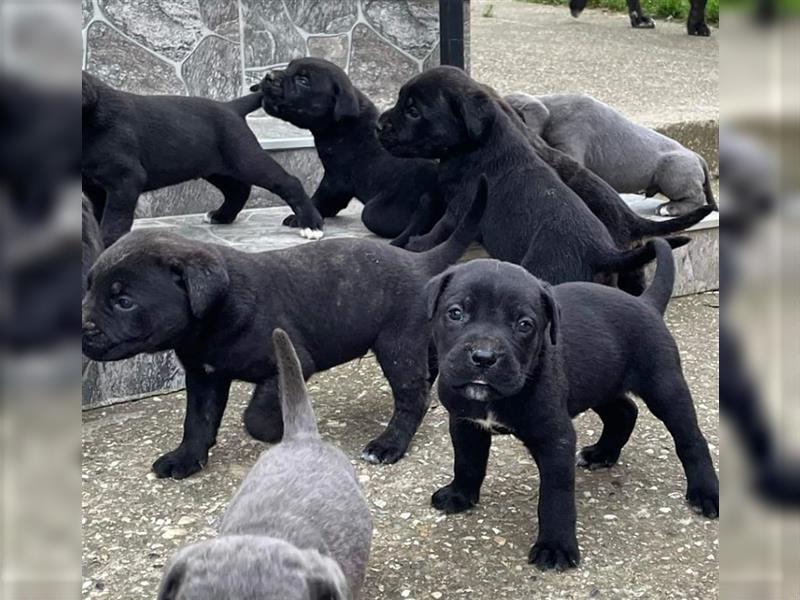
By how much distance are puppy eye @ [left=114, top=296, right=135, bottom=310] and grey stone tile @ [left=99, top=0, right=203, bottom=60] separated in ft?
13.8

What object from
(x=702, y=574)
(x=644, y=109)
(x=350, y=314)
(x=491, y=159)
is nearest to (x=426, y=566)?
(x=702, y=574)

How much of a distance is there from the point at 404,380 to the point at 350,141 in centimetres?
226

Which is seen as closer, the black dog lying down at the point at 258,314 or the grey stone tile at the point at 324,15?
the black dog lying down at the point at 258,314

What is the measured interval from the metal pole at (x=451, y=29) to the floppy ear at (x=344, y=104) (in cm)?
160

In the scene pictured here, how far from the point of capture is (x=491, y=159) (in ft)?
17.5

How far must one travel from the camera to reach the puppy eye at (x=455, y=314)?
3338mm

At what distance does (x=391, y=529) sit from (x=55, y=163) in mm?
3304

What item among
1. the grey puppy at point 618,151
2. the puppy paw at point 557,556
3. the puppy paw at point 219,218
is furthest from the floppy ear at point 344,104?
the puppy paw at point 557,556

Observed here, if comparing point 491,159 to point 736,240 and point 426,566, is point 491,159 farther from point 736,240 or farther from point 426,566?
point 736,240

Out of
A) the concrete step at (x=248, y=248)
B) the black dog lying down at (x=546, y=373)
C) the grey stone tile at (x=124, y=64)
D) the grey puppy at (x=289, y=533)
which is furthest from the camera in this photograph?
the grey stone tile at (x=124, y=64)

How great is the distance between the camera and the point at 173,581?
2014mm

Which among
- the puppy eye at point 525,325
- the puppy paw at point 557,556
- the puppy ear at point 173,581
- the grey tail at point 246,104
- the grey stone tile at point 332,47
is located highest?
the puppy ear at point 173,581

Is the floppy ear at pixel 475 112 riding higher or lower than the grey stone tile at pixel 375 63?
higher

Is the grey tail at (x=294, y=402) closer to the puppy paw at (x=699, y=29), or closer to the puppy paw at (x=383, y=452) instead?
the puppy paw at (x=383, y=452)
